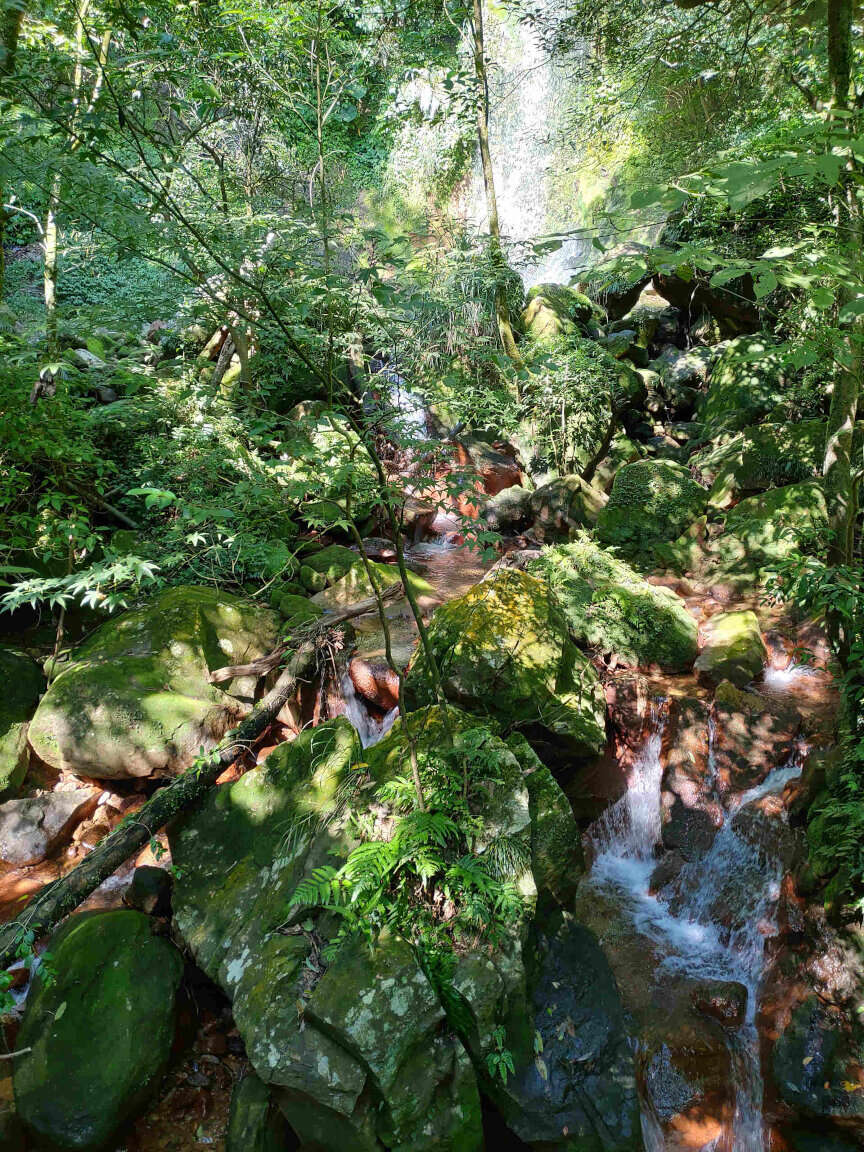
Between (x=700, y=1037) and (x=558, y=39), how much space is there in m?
11.7

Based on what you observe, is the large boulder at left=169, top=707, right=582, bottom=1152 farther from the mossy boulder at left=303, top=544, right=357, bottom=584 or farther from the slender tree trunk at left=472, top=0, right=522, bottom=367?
the slender tree trunk at left=472, top=0, right=522, bottom=367

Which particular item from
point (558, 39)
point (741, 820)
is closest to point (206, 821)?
point (741, 820)

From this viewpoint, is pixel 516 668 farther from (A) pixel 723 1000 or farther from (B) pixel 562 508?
(B) pixel 562 508

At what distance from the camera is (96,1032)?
3.28m

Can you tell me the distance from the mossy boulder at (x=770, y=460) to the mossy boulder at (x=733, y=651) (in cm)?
261

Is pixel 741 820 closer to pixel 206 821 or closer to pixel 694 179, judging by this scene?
pixel 206 821

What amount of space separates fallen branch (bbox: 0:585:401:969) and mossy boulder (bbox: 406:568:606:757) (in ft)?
4.13

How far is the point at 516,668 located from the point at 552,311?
31.6ft

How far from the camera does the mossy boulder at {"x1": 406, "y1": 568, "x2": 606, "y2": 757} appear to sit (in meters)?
4.87

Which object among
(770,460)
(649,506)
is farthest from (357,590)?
(770,460)

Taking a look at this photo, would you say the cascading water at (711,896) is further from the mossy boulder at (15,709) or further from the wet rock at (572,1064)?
the mossy boulder at (15,709)

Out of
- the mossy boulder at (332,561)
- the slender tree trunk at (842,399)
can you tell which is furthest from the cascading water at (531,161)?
the slender tree trunk at (842,399)

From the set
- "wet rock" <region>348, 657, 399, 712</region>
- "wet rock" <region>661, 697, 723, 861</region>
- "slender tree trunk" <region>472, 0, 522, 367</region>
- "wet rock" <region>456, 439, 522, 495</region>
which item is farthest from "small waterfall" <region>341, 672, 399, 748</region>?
"slender tree trunk" <region>472, 0, 522, 367</region>

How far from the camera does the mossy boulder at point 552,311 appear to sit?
1210cm
